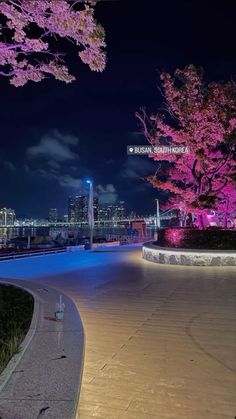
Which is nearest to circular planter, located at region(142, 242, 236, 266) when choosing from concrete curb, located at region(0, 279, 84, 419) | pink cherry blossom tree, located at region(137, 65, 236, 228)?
pink cherry blossom tree, located at region(137, 65, 236, 228)

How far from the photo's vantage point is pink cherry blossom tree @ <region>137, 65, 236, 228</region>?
59.5 feet

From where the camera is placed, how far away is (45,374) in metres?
4.16

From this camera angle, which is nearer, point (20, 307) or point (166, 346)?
point (166, 346)

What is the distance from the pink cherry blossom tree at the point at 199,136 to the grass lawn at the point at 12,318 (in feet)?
35.1

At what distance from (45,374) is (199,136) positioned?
1549 cm

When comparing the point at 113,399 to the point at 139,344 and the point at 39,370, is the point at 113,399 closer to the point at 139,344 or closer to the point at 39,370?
the point at 39,370

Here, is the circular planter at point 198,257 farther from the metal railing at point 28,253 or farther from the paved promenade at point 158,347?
the metal railing at point 28,253

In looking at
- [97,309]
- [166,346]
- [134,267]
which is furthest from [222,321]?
[134,267]

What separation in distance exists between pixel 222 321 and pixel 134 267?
29.0ft

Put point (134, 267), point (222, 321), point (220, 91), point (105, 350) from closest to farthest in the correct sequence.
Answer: point (105, 350)
point (222, 321)
point (134, 267)
point (220, 91)

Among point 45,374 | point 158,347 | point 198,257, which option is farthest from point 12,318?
point 198,257

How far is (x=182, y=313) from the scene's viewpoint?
7883 millimetres

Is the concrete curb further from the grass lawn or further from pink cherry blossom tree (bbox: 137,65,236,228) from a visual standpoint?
pink cherry blossom tree (bbox: 137,65,236,228)

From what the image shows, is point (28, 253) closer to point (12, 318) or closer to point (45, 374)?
point (12, 318)
